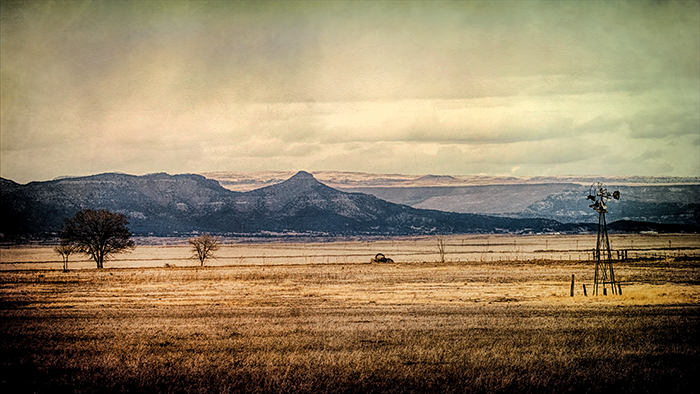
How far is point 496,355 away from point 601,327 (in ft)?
22.4

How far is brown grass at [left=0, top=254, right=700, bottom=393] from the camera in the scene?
17.4 m

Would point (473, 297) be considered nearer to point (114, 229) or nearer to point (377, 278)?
point (377, 278)

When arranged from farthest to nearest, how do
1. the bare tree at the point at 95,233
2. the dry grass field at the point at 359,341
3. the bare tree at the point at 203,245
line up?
the bare tree at the point at 203,245 → the bare tree at the point at 95,233 → the dry grass field at the point at 359,341

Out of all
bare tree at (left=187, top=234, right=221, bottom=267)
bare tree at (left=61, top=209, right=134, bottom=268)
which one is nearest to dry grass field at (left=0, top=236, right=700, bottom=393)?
bare tree at (left=61, top=209, right=134, bottom=268)

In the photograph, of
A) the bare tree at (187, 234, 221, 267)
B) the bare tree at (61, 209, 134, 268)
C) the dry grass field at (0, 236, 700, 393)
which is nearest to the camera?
the dry grass field at (0, 236, 700, 393)

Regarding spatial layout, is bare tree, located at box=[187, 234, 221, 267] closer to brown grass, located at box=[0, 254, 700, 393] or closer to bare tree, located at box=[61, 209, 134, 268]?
bare tree, located at box=[61, 209, 134, 268]

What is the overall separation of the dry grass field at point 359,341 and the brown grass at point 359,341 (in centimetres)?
6

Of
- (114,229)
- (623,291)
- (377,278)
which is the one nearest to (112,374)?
(623,291)

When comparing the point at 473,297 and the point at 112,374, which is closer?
the point at 112,374

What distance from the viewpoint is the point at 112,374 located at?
60.1 feet

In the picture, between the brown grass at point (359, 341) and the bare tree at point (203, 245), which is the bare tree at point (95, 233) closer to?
the bare tree at point (203, 245)

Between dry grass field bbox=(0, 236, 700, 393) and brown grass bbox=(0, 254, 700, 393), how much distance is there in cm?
6

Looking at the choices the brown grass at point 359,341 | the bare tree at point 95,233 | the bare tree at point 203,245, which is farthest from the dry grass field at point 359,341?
the bare tree at point 203,245

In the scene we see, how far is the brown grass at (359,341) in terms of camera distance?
17.4 metres
